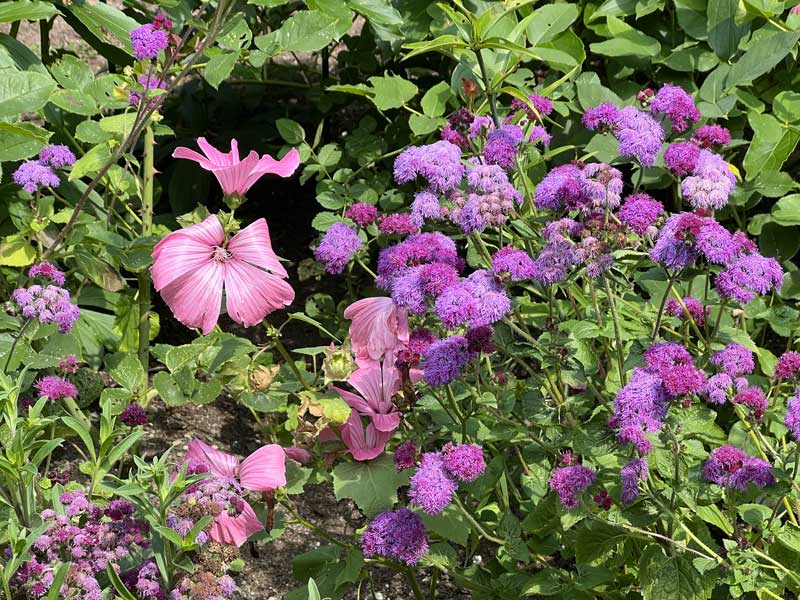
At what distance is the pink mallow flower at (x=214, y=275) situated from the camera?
1873 mm

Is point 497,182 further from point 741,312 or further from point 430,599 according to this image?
point 430,599

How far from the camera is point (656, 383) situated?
1560mm

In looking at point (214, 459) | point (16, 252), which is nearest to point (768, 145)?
point (214, 459)

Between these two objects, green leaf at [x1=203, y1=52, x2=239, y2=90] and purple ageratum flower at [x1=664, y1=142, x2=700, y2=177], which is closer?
purple ageratum flower at [x1=664, y1=142, x2=700, y2=177]

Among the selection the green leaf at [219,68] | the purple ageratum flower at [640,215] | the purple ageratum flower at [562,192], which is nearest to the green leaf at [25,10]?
the green leaf at [219,68]

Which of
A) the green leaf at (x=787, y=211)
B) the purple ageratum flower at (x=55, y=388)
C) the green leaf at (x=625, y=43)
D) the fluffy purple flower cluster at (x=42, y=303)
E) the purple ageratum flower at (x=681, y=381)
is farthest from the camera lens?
the green leaf at (x=625, y=43)

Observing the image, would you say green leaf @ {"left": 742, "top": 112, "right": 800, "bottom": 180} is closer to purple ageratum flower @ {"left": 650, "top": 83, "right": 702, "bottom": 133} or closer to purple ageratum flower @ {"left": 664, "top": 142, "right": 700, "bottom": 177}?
purple ageratum flower @ {"left": 650, "top": 83, "right": 702, "bottom": 133}

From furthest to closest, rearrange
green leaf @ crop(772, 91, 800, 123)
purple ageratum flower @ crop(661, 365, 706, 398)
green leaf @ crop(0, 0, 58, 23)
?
green leaf @ crop(772, 91, 800, 123) → green leaf @ crop(0, 0, 58, 23) → purple ageratum flower @ crop(661, 365, 706, 398)

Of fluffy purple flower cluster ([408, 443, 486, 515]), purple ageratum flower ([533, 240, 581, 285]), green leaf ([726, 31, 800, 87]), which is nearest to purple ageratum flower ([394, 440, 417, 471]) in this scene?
fluffy purple flower cluster ([408, 443, 486, 515])

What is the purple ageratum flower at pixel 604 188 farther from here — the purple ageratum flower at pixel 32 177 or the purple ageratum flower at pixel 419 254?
the purple ageratum flower at pixel 32 177

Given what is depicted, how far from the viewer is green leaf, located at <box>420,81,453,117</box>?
256cm

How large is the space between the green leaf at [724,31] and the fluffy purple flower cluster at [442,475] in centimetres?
144

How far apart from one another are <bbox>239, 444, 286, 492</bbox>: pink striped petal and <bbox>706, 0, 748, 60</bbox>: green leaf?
1.50 metres

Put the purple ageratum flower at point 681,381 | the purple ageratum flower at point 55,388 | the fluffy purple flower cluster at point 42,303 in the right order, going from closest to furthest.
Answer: the purple ageratum flower at point 681,381
the fluffy purple flower cluster at point 42,303
the purple ageratum flower at point 55,388
